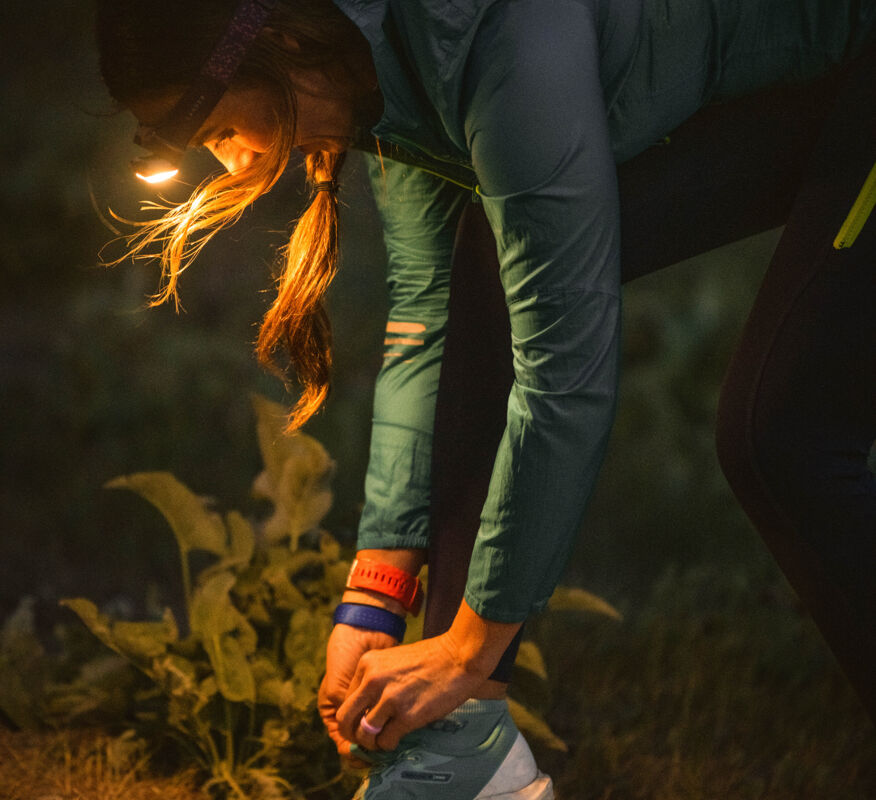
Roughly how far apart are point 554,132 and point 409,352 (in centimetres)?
50

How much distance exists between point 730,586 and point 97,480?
148cm

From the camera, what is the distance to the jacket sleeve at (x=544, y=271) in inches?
32.7

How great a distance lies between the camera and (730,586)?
2070 millimetres

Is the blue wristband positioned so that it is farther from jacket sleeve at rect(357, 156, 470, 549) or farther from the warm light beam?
the warm light beam

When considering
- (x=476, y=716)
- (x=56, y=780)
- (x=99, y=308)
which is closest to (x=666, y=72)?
(x=476, y=716)

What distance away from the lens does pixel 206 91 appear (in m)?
0.96

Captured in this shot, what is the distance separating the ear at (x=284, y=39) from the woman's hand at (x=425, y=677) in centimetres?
58

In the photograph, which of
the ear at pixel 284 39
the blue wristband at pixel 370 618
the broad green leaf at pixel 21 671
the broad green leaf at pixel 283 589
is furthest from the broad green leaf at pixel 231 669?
the ear at pixel 284 39

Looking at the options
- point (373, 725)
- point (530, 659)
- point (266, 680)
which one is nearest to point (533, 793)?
point (373, 725)

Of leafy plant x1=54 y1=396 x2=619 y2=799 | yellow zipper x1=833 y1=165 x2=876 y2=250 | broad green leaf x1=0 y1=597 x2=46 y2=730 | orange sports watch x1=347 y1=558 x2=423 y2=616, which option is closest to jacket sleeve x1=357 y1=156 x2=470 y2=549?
orange sports watch x1=347 y1=558 x2=423 y2=616

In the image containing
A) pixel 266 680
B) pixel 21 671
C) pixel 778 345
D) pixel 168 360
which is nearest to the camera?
pixel 778 345

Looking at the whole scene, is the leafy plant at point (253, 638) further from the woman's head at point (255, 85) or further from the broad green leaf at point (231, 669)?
the woman's head at point (255, 85)

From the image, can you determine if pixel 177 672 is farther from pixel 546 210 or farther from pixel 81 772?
pixel 546 210

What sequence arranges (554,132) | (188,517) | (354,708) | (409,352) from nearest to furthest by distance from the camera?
1. (554,132)
2. (354,708)
3. (409,352)
4. (188,517)
